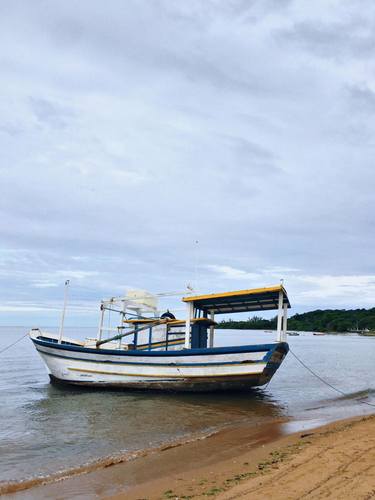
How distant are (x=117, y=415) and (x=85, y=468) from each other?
5475mm

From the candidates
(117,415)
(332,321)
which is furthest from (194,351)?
(332,321)

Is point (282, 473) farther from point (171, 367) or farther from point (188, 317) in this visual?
point (171, 367)

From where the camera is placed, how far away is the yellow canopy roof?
1582 cm

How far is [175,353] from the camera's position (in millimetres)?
16516

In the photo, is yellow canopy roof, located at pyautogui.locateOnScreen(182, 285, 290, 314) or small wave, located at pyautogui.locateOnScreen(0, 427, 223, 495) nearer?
small wave, located at pyautogui.locateOnScreen(0, 427, 223, 495)

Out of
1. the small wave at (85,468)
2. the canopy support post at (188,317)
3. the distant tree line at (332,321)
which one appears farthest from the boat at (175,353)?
the distant tree line at (332,321)

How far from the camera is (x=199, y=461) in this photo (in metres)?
8.67

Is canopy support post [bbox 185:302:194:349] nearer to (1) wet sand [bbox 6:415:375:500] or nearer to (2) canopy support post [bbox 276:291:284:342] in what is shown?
(2) canopy support post [bbox 276:291:284:342]

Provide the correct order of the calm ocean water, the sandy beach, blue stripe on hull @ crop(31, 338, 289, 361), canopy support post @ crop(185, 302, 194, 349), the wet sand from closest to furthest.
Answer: the sandy beach
the wet sand
the calm ocean water
blue stripe on hull @ crop(31, 338, 289, 361)
canopy support post @ crop(185, 302, 194, 349)

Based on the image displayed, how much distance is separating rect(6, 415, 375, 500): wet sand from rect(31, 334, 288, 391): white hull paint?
507cm

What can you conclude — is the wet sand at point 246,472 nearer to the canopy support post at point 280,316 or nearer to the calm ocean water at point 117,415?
the calm ocean water at point 117,415

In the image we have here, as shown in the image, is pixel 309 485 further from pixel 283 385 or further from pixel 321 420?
pixel 283 385

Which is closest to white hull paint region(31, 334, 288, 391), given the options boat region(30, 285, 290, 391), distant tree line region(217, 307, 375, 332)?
boat region(30, 285, 290, 391)

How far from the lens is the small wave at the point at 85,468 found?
305 inches
